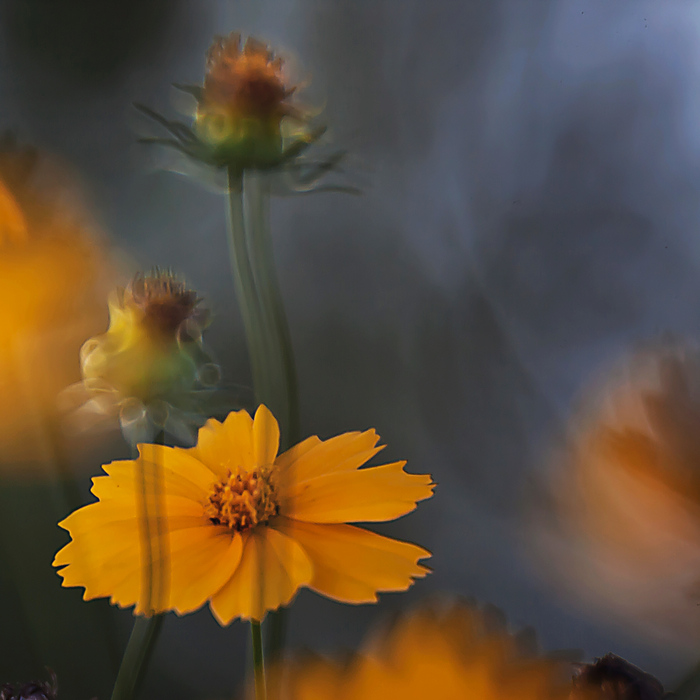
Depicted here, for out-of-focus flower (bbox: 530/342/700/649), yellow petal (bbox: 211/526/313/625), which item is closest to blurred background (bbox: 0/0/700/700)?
out-of-focus flower (bbox: 530/342/700/649)

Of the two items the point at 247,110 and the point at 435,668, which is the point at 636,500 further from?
the point at 247,110

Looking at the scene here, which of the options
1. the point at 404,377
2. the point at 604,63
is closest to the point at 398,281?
the point at 404,377

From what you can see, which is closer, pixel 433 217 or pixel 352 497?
pixel 352 497

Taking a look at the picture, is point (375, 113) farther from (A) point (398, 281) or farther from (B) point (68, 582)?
(B) point (68, 582)

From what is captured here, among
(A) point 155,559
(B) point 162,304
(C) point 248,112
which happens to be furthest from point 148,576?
(C) point 248,112

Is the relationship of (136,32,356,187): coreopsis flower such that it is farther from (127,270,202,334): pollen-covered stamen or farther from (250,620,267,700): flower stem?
(250,620,267,700): flower stem

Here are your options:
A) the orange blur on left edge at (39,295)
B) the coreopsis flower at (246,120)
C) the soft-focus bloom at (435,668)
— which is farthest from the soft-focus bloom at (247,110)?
the soft-focus bloom at (435,668)

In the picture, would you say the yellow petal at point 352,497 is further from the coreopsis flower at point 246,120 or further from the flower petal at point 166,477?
the coreopsis flower at point 246,120
